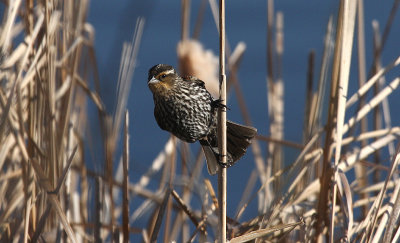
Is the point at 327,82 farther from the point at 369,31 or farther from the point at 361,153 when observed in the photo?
the point at 369,31

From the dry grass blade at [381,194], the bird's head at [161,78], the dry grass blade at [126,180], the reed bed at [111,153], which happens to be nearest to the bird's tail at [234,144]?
the reed bed at [111,153]

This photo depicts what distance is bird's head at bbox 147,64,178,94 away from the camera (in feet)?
6.02

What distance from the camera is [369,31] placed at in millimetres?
5273

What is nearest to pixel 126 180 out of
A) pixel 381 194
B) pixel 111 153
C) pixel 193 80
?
pixel 111 153

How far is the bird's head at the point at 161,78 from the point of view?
183cm

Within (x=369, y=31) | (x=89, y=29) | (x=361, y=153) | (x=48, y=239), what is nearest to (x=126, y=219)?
(x=48, y=239)

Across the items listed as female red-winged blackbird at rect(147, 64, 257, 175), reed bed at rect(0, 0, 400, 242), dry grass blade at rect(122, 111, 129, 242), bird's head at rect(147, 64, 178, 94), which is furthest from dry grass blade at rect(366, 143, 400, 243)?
bird's head at rect(147, 64, 178, 94)

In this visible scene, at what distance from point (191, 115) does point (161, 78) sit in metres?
0.15

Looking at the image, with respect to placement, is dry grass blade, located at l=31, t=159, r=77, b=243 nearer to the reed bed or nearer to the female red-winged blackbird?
the reed bed

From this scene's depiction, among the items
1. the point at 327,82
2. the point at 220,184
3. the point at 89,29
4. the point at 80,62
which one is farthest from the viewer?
the point at 89,29

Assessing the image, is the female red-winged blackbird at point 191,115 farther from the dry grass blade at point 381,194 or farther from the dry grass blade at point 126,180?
the dry grass blade at point 381,194

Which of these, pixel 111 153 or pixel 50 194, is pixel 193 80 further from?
pixel 50 194

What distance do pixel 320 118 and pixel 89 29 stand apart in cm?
108

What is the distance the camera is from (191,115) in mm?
1847
